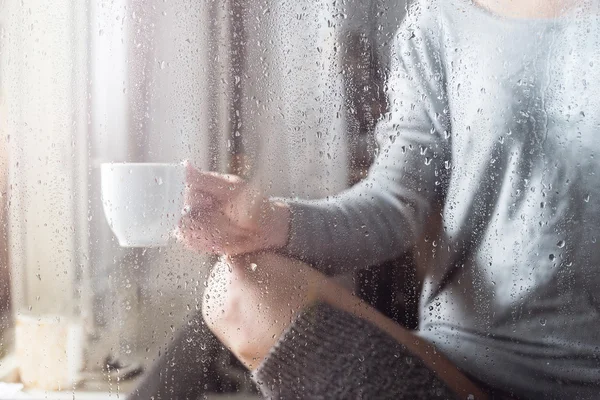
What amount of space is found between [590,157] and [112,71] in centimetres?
24

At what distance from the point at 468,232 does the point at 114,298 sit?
0.59 feet

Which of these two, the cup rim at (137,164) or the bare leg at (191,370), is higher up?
the cup rim at (137,164)

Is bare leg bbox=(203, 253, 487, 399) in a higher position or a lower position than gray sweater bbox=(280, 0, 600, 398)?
lower

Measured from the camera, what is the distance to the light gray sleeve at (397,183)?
334 millimetres

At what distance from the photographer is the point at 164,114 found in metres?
0.35

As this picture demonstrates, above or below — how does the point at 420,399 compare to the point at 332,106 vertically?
below

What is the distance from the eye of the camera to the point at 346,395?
13.6 inches

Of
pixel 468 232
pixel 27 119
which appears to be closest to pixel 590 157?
pixel 468 232

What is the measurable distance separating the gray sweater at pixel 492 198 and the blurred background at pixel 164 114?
0.05 feet

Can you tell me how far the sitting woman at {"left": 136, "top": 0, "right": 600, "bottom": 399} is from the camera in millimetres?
332

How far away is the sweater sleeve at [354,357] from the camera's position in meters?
0.34

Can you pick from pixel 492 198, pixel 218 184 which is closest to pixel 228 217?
pixel 218 184

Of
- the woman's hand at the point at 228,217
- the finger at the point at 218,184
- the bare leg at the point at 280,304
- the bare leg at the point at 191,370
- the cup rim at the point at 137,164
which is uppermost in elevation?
the cup rim at the point at 137,164

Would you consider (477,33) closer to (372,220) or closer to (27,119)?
(372,220)
